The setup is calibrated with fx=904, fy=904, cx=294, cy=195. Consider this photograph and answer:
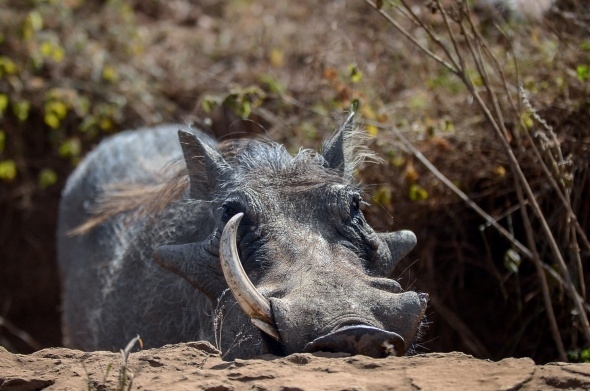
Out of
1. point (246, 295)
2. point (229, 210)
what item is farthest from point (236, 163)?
point (246, 295)

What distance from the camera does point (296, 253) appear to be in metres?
2.88

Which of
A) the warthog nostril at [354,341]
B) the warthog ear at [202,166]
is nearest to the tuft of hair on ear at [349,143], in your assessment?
the warthog ear at [202,166]

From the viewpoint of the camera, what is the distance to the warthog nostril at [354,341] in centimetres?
245

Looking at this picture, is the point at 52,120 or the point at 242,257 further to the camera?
the point at 52,120

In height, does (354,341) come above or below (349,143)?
below

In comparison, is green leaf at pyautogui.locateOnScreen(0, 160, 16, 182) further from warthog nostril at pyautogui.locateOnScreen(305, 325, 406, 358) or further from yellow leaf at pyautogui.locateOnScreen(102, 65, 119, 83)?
warthog nostril at pyautogui.locateOnScreen(305, 325, 406, 358)

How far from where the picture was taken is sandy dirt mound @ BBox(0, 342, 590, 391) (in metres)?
2.18

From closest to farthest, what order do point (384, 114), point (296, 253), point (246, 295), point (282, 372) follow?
point (282, 372) → point (246, 295) → point (296, 253) → point (384, 114)

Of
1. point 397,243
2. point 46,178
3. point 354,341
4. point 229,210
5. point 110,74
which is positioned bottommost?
point 46,178

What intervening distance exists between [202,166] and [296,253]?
0.82m

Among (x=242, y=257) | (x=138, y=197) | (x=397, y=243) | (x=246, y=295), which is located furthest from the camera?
(x=138, y=197)

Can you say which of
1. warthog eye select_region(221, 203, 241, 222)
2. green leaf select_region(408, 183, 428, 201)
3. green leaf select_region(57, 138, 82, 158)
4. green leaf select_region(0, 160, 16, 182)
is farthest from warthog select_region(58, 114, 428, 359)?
green leaf select_region(0, 160, 16, 182)

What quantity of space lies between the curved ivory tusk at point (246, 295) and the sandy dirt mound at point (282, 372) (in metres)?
0.10

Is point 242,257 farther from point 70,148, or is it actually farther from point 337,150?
point 70,148
